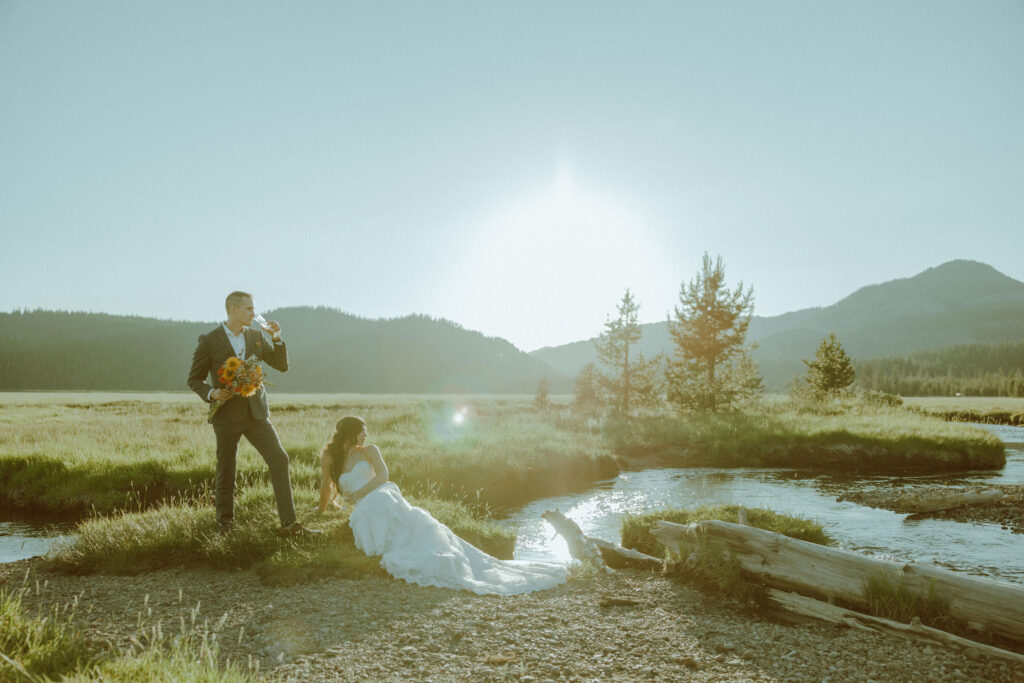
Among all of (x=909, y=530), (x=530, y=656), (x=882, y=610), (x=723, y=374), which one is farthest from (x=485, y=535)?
(x=723, y=374)

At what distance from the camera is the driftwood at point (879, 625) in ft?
16.3

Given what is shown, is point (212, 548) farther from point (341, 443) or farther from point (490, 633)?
point (490, 633)

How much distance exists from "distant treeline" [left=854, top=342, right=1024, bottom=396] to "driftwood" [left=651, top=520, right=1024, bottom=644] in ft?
407

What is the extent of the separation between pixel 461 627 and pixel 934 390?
512 ft

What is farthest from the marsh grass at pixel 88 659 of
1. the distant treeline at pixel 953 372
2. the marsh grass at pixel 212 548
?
the distant treeline at pixel 953 372

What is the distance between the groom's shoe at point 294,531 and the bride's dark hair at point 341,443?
2.72 ft

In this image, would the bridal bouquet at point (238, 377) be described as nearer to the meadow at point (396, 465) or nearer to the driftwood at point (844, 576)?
the meadow at point (396, 465)

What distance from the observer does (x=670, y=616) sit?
20.3 ft

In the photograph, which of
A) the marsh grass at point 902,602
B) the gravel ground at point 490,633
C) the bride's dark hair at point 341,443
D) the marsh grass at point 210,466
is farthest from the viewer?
the marsh grass at point 210,466

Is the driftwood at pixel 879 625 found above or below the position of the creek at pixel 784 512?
above

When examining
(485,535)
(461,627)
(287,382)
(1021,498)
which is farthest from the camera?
(287,382)

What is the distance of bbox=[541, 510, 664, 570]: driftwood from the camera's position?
8477 mm

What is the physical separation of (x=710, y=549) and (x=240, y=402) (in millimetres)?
6825

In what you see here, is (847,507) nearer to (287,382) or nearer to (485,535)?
(485,535)
